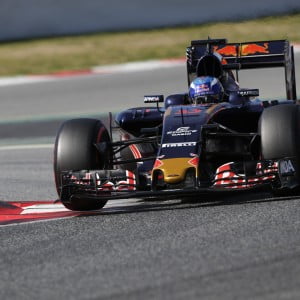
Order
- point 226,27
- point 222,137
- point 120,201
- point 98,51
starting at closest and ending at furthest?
point 222,137 < point 120,201 < point 226,27 < point 98,51

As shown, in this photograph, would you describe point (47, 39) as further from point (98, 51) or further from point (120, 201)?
point (120, 201)

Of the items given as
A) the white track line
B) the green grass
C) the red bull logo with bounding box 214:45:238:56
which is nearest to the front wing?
the red bull logo with bounding box 214:45:238:56

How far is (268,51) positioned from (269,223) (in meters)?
4.03

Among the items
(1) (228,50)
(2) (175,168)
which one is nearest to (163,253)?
(2) (175,168)

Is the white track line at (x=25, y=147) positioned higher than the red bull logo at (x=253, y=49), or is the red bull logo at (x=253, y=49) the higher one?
the red bull logo at (x=253, y=49)

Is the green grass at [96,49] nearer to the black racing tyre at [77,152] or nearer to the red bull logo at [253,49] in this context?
the red bull logo at [253,49]

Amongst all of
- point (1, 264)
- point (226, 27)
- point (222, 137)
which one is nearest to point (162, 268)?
point (1, 264)

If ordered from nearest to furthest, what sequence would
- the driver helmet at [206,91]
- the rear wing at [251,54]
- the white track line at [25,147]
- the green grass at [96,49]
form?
the driver helmet at [206,91] < the rear wing at [251,54] < the white track line at [25,147] < the green grass at [96,49]

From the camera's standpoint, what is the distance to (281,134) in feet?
25.2

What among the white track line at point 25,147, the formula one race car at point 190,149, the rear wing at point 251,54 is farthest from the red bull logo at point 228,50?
the white track line at point 25,147

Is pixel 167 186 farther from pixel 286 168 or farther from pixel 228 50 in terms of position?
pixel 228 50

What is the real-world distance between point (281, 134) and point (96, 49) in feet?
41.6

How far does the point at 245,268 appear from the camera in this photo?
17.5 feet

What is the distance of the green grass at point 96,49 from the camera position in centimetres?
1931
